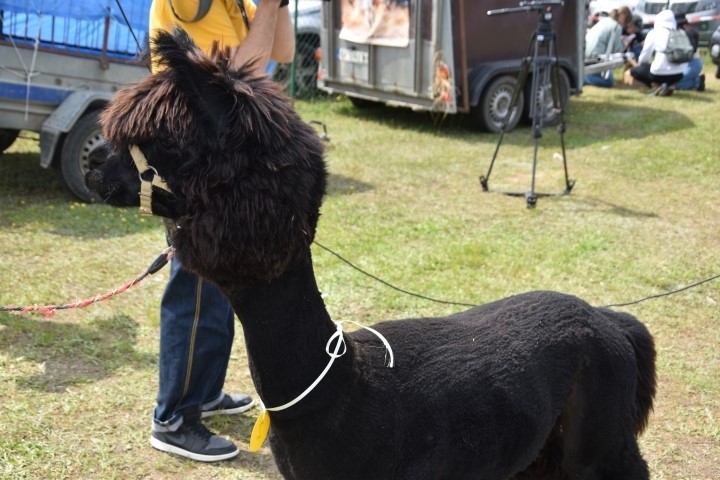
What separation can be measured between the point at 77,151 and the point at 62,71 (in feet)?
2.43

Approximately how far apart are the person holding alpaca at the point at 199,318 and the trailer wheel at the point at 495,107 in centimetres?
733

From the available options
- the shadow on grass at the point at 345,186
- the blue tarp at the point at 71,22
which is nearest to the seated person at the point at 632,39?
the shadow on grass at the point at 345,186

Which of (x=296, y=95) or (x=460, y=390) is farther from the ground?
(x=296, y=95)

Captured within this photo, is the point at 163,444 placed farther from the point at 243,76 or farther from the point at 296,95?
the point at 296,95

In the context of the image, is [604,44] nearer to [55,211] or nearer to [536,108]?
[536,108]

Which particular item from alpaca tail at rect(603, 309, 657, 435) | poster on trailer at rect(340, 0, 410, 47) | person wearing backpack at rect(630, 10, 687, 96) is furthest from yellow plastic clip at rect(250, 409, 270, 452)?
person wearing backpack at rect(630, 10, 687, 96)

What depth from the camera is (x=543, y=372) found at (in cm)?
226

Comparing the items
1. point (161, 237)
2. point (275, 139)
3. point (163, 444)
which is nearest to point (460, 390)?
point (275, 139)

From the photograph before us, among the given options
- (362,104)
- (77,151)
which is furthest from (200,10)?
(362,104)

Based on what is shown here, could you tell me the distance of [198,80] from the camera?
5.84 ft

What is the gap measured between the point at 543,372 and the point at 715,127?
10208mm

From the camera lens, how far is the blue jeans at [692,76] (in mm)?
14398

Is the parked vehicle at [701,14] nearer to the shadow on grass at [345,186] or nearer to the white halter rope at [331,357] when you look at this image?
the shadow on grass at [345,186]

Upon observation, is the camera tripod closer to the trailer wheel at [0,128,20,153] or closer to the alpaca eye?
the trailer wheel at [0,128,20,153]
